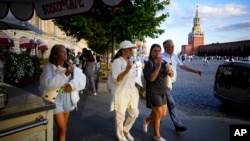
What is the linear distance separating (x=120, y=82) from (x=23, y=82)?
9.57m

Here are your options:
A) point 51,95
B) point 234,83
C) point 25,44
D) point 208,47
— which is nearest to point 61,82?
point 51,95

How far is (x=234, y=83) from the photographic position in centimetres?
801

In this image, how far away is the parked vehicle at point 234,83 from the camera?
24.7 feet

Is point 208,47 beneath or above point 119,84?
above

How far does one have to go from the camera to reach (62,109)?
11.4 feet

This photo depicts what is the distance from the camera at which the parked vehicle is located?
754 cm

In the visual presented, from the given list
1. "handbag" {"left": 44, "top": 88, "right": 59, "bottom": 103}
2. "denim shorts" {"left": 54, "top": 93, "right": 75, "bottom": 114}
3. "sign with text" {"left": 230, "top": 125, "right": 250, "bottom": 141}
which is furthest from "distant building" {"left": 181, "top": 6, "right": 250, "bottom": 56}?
"handbag" {"left": 44, "top": 88, "right": 59, "bottom": 103}

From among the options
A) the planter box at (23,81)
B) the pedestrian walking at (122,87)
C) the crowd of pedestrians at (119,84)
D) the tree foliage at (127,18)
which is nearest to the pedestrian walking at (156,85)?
the crowd of pedestrians at (119,84)

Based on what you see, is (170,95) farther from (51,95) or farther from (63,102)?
(51,95)

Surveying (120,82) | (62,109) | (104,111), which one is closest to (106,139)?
(120,82)

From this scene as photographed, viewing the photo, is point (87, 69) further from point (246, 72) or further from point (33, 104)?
point (33, 104)

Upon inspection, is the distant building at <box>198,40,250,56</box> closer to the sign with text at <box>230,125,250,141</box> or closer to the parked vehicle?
the parked vehicle

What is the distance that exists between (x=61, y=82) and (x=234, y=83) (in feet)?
21.0

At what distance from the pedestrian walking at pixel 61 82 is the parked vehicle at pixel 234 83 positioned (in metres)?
5.80
